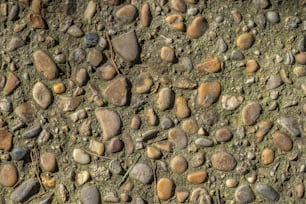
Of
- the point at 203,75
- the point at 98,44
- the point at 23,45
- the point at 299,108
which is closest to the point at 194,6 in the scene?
the point at 203,75

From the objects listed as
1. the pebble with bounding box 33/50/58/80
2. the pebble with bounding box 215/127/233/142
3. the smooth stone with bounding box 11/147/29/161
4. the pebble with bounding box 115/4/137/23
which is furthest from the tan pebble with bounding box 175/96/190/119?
the smooth stone with bounding box 11/147/29/161

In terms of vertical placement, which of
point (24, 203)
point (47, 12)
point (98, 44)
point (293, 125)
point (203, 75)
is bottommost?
point (24, 203)

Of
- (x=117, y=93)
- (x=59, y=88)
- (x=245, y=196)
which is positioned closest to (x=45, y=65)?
(x=59, y=88)

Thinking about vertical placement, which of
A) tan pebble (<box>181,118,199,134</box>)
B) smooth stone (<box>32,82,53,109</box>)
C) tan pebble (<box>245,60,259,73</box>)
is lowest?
tan pebble (<box>181,118,199,134</box>)

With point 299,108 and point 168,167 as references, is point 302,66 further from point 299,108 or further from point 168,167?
point 168,167

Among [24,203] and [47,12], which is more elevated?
[47,12]

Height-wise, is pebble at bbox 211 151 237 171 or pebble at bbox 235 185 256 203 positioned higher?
pebble at bbox 211 151 237 171

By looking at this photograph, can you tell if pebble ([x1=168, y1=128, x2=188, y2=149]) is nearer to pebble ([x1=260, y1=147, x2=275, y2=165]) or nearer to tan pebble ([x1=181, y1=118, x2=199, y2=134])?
tan pebble ([x1=181, y1=118, x2=199, y2=134])

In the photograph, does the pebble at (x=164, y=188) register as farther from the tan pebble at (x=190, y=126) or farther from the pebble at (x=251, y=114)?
the pebble at (x=251, y=114)
